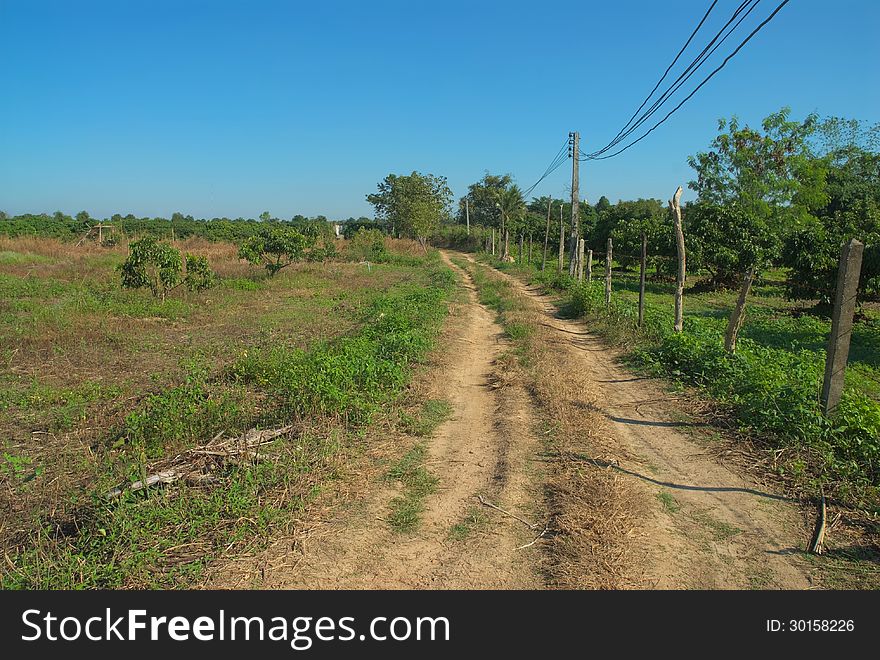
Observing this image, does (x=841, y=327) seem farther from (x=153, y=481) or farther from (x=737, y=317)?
(x=153, y=481)

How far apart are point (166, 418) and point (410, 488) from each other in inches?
107

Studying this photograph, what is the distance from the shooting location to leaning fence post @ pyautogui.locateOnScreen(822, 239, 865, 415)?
5.45 metres

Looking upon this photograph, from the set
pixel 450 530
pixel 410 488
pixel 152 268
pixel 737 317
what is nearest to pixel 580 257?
pixel 737 317

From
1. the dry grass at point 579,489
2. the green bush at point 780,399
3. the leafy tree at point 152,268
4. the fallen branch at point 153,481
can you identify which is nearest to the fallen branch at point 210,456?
the fallen branch at point 153,481

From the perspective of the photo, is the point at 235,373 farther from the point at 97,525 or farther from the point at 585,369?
the point at 585,369

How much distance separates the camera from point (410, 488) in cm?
479

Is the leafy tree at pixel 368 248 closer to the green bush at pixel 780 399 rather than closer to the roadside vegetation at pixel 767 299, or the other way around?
the roadside vegetation at pixel 767 299

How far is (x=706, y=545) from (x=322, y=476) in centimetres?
301

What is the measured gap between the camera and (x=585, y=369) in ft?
28.4

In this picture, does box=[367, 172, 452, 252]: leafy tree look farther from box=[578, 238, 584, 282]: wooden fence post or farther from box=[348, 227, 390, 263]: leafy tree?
box=[578, 238, 584, 282]: wooden fence post

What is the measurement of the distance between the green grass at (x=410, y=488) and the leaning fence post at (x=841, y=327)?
401 cm

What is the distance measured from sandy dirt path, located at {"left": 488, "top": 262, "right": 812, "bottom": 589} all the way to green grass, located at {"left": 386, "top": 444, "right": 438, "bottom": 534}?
162cm

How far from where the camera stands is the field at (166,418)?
12.2 ft
